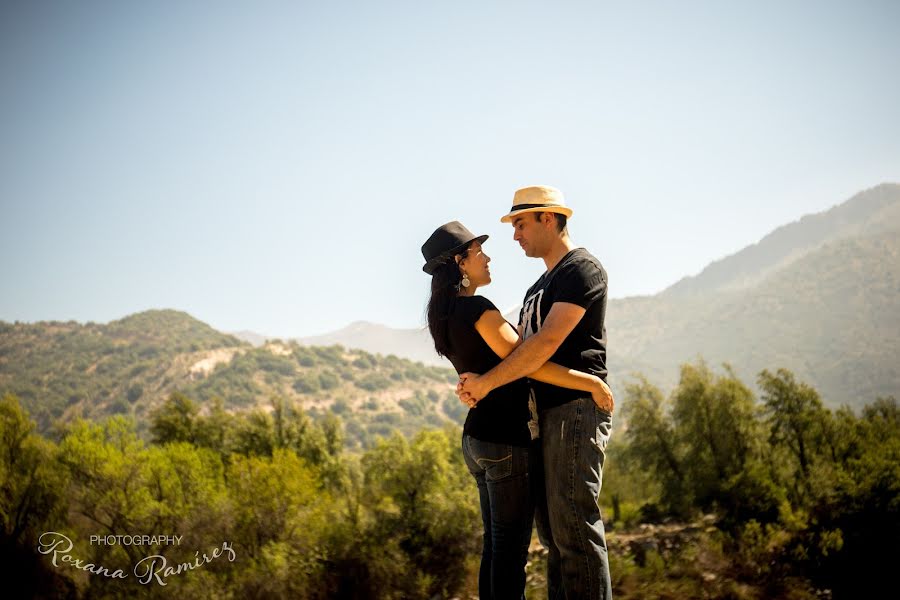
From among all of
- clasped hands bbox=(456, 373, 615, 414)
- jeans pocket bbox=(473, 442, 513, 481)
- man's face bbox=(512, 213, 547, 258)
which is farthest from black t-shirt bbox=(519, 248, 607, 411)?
jeans pocket bbox=(473, 442, 513, 481)

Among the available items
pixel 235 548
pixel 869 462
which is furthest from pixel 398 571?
pixel 869 462

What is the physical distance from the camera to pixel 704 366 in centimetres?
3089

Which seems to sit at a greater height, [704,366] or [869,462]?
[704,366]

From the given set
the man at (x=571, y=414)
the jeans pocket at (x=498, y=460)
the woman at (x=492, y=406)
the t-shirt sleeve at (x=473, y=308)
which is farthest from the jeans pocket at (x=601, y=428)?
the t-shirt sleeve at (x=473, y=308)

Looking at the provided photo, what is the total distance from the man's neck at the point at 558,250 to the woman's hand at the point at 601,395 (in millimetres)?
840

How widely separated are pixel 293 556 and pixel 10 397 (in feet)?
59.5

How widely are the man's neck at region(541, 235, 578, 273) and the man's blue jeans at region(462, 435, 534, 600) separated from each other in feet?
3.95

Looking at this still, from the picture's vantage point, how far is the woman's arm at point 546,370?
2.85 metres

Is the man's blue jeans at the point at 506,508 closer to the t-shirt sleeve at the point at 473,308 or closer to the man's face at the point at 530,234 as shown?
the t-shirt sleeve at the point at 473,308

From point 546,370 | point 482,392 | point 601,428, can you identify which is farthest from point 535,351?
point 601,428

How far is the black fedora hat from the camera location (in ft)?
10.3

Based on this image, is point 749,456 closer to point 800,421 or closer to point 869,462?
point 800,421

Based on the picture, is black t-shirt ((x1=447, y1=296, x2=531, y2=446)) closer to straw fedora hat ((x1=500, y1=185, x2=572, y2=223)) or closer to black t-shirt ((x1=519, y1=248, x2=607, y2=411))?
black t-shirt ((x1=519, y1=248, x2=607, y2=411))

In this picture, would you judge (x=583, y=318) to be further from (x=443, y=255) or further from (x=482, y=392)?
(x=443, y=255)
